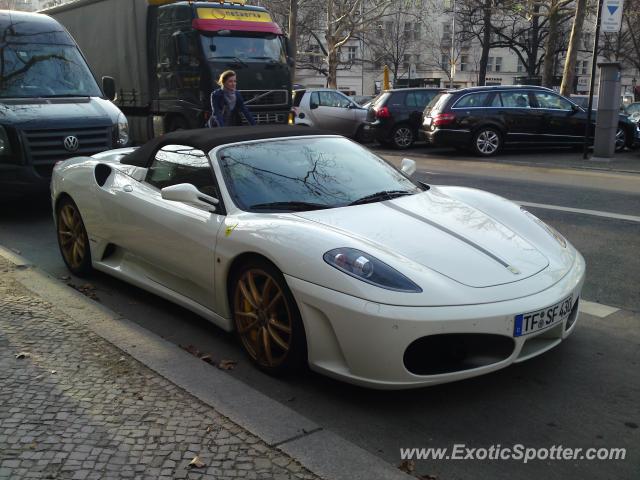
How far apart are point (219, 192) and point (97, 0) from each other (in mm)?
12869

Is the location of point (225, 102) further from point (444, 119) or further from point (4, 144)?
point (444, 119)

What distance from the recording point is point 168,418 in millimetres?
3213

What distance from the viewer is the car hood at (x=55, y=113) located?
8.13 meters

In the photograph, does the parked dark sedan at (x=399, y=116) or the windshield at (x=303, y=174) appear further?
the parked dark sedan at (x=399, y=116)

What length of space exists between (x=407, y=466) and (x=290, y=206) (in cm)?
178

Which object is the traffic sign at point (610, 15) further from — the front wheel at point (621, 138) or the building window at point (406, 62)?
the building window at point (406, 62)

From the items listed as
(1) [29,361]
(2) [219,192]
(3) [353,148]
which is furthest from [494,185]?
(1) [29,361]

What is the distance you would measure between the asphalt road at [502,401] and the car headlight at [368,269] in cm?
66

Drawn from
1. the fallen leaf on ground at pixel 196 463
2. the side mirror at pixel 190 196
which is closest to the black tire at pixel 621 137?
the side mirror at pixel 190 196

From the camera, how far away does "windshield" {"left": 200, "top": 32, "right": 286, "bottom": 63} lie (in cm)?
1332

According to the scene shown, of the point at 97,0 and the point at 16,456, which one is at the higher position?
the point at 97,0

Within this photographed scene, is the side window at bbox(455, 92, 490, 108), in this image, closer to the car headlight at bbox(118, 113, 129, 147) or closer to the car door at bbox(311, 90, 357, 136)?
the car door at bbox(311, 90, 357, 136)

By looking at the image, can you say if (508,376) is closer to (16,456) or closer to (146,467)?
(146,467)

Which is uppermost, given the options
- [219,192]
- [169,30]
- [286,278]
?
[169,30]
